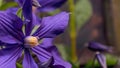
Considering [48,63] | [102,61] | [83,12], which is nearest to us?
[48,63]

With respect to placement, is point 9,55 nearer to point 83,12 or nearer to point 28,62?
point 28,62

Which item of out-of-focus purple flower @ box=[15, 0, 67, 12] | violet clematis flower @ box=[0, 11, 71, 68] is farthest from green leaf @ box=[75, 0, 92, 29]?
violet clematis flower @ box=[0, 11, 71, 68]

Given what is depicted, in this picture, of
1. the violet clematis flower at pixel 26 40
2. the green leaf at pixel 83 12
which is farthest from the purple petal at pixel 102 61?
the green leaf at pixel 83 12

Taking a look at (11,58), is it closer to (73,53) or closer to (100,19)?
(73,53)

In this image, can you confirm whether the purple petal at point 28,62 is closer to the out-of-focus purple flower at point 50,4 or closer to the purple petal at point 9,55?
Result: the purple petal at point 9,55

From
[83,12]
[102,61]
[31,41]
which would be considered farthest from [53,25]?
[83,12]

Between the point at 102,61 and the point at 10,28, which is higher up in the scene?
the point at 10,28

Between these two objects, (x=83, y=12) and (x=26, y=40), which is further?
(x=83, y=12)
